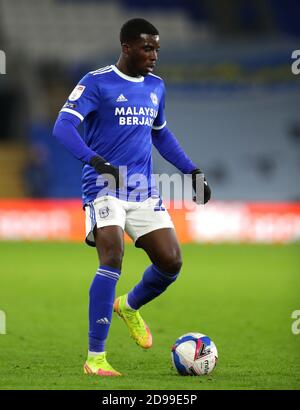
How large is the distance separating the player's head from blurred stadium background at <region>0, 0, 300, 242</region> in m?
17.9

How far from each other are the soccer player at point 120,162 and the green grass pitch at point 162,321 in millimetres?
458

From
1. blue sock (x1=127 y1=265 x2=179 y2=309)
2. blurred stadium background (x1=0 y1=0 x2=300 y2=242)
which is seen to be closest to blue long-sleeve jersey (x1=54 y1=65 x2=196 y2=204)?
blue sock (x1=127 y1=265 x2=179 y2=309)

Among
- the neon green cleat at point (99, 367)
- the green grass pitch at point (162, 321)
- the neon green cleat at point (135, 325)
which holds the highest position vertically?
the neon green cleat at point (135, 325)

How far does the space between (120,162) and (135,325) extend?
4.15 feet

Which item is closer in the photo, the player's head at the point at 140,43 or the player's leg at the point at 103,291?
the player's leg at the point at 103,291

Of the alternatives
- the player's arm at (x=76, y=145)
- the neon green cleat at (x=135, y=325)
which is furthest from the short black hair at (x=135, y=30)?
the neon green cleat at (x=135, y=325)

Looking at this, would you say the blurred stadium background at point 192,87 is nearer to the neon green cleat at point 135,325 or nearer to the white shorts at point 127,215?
the neon green cleat at point 135,325

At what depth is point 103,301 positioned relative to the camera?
21.3 ft

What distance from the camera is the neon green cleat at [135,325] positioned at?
7.21 meters

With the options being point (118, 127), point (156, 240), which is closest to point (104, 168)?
point (118, 127)

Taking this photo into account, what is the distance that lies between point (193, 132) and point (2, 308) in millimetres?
16489
